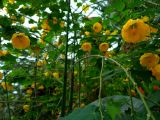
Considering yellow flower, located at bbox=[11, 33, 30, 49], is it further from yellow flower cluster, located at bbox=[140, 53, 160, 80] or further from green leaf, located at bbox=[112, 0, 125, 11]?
yellow flower cluster, located at bbox=[140, 53, 160, 80]

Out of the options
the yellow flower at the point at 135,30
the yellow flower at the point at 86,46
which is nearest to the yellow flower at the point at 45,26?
the yellow flower at the point at 86,46

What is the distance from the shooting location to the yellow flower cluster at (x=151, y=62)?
1.58 meters

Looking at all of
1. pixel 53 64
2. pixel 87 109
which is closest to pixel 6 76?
pixel 53 64

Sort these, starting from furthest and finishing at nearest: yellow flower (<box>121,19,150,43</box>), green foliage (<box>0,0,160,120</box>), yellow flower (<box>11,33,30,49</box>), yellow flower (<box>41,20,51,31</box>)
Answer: yellow flower (<box>41,20,51,31</box>) < yellow flower (<box>11,33,30,49</box>) < green foliage (<box>0,0,160,120</box>) < yellow flower (<box>121,19,150,43</box>)

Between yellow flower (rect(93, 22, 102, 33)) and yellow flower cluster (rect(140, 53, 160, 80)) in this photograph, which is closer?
yellow flower cluster (rect(140, 53, 160, 80))

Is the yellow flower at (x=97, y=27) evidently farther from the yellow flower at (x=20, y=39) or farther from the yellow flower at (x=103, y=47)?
the yellow flower at (x=20, y=39)

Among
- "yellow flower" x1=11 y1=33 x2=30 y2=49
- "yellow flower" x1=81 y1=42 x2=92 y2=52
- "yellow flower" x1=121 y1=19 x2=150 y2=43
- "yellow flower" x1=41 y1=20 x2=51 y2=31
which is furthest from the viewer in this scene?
"yellow flower" x1=41 y1=20 x2=51 y2=31

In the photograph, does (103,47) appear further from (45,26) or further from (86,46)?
(45,26)

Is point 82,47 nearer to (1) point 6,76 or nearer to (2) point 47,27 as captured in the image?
(2) point 47,27

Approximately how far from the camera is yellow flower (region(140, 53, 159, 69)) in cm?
160

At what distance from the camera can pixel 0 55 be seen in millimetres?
2074

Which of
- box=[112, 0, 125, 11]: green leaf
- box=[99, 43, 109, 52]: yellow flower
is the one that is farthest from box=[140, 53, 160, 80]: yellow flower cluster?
box=[99, 43, 109, 52]: yellow flower

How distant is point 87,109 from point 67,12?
1.38m

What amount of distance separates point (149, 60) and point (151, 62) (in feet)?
0.11
